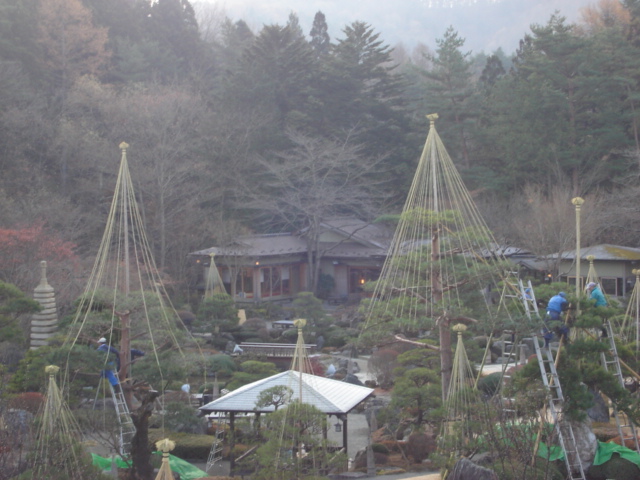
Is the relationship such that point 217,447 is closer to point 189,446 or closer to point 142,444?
point 189,446

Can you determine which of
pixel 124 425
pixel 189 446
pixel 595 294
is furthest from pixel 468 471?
pixel 124 425

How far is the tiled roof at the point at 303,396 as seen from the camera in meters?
12.7

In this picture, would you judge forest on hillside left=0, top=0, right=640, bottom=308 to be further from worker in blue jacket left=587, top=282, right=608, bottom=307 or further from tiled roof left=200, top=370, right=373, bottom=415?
worker in blue jacket left=587, top=282, right=608, bottom=307

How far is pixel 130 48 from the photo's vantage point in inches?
1658

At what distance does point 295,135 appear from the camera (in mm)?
36094

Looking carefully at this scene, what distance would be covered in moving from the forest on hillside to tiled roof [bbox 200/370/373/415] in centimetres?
1464

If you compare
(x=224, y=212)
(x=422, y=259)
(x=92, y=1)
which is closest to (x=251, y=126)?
(x=224, y=212)

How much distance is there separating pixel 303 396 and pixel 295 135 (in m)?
24.5

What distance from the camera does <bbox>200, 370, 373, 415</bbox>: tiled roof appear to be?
41.7ft

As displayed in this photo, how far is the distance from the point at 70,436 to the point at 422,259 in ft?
23.4

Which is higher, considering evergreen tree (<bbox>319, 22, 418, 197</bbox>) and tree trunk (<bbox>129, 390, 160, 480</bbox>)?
evergreen tree (<bbox>319, 22, 418, 197</bbox>)

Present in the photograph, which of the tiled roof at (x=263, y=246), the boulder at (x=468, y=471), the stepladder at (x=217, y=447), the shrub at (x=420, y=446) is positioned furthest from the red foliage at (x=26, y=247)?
the boulder at (x=468, y=471)

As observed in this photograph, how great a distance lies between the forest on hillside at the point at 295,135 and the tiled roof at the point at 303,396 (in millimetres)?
14642

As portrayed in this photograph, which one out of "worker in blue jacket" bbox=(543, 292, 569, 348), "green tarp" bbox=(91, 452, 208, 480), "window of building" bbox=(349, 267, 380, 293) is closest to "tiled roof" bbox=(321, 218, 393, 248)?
"window of building" bbox=(349, 267, 380, 293)
